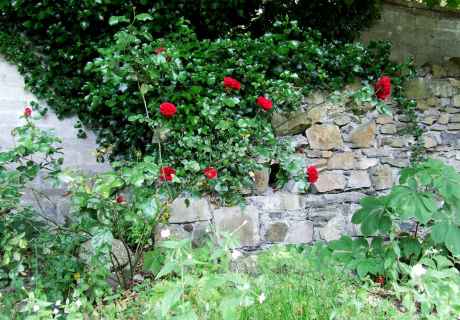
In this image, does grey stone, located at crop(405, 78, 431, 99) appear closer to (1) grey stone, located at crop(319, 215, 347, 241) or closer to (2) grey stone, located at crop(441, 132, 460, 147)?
(2) grey stone, located at crop(441, 132, 460, 147)

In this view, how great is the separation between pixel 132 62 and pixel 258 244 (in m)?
1.45

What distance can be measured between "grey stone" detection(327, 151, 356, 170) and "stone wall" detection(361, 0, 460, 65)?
3.36 ft

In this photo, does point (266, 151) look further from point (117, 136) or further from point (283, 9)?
point (283, 9)

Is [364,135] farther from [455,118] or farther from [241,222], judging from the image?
[241,222]

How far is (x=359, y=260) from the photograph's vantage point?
8.06 ft

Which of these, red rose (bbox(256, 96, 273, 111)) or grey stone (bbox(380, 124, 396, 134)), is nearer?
red rose (bbox(256, 96, 273, 111))

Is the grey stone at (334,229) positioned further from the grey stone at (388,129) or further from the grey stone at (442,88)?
the grey stone at (442,88)

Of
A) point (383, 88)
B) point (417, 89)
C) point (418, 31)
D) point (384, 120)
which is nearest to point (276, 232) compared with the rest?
point (383, 88)

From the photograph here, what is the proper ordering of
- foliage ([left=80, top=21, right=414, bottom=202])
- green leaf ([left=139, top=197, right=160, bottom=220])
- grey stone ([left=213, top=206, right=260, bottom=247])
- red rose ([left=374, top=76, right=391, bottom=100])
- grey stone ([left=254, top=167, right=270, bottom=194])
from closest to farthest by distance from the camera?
green leaf ([left=139, top=197, right=160, bottom=220]) < foliage ([left=80, top=21, right=414, bottom=202]) < red rose ([left=374, top=76, right=391, bottom=100]) < grey stone ([left=213, top=206, right=260, bottom=247]) < grey stone ([left=254, top=167, right=270, bottom=194])

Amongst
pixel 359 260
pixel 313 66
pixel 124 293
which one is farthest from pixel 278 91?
pixel 124 293

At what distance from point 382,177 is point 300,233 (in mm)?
859

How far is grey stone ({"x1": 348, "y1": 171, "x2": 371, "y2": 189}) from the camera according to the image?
3.44 metres

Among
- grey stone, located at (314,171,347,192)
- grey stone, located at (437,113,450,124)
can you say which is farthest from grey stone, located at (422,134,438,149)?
grey stone, located at (314,171,347,192)

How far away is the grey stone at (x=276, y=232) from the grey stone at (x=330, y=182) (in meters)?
0.40
